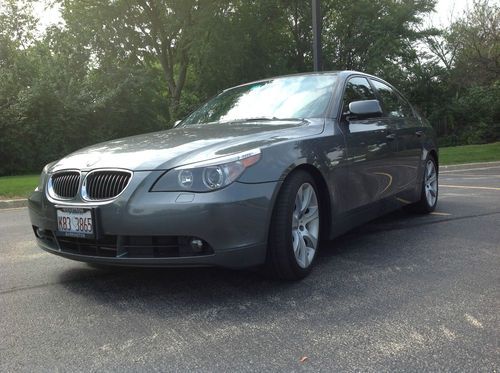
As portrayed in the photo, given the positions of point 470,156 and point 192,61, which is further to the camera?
point 192,61

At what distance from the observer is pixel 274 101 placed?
4.68 m

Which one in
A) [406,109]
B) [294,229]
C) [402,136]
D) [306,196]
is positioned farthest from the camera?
[406,109]

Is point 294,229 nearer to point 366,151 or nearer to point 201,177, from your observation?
point 201,177

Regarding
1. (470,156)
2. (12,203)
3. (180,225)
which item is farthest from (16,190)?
(470,156)

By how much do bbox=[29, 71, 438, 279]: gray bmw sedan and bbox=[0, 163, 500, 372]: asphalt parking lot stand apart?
30 cm

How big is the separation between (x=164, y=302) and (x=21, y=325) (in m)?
0.84

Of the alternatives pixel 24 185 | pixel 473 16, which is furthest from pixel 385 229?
pixel 473 16

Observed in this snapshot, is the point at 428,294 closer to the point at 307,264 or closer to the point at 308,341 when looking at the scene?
the point at 307,264

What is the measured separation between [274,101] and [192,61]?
23.3 metres

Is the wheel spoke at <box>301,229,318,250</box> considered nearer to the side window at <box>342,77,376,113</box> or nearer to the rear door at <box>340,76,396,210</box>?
the rear door at <box>340,76,396,210</box>

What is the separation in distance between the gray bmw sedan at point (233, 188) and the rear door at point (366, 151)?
0.06 feet

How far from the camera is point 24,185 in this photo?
12.1m

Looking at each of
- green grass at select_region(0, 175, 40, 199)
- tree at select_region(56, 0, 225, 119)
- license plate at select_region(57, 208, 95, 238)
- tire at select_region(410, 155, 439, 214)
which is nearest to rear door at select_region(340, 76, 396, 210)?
tire at select_region(410, 155, 439, 214)

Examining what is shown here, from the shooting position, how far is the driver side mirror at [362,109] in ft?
14.3
